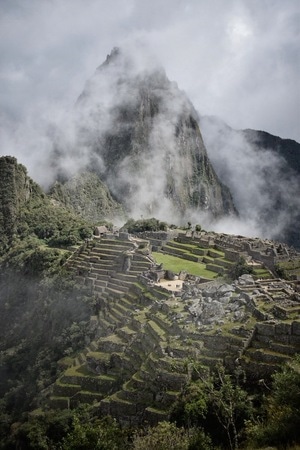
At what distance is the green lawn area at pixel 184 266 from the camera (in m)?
50.0

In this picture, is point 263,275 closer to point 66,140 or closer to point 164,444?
point 164,444

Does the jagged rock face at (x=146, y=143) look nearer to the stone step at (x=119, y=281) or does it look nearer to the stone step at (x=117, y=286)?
the stone step at (x=119, y=281)

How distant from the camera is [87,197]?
437 ft

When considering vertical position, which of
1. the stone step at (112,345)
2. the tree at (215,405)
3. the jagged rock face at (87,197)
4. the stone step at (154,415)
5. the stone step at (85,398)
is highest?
the jagged rock face at (87,197)

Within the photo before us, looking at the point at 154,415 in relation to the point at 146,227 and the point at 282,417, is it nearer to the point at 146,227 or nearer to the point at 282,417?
the point at 282,417

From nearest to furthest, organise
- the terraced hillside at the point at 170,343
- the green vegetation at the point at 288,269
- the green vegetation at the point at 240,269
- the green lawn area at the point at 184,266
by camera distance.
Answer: the terraced hillside at the point at 170,343 → the green vegetation at the point at 288,269 → the green vegetation at the point at 240,269 → the green lawn area at the point at 184,266

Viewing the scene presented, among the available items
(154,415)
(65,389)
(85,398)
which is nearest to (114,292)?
(65,389)

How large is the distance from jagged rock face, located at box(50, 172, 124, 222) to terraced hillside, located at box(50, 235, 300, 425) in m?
86.6

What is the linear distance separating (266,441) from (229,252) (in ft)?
125

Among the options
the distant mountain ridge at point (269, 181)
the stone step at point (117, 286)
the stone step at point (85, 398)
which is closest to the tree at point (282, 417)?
the stone step at point (85, 398)

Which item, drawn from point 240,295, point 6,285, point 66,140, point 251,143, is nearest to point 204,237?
point 6,285

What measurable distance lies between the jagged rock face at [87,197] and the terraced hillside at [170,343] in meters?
86.6

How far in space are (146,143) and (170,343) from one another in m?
140

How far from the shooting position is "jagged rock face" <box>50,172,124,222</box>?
12569 centimetres
